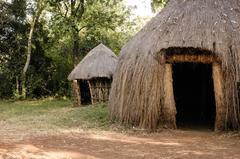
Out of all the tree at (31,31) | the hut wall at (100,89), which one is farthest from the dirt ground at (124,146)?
A: the tree at (31,31)

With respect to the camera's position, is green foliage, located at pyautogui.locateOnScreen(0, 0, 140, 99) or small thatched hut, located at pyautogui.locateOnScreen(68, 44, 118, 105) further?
green foliage, located at pyautogui.locateOnScreen(0, 0, 140, 99)

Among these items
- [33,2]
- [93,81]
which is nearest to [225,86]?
[93,81]

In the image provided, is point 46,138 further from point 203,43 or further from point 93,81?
point 93,81

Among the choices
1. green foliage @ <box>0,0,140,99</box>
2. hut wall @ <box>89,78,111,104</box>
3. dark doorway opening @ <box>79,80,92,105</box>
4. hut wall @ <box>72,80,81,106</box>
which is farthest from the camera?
green foliage @ <box>0,0,140,99</box>

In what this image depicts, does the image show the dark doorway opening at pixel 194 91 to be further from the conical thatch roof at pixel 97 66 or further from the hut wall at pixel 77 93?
the hut wall at pixel 77 93

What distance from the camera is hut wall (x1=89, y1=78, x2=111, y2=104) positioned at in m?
20.7

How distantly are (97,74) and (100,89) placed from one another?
72 centimetres

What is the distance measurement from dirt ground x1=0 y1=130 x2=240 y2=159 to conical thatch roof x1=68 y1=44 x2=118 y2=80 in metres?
8.67

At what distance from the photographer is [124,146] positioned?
32.6 feet

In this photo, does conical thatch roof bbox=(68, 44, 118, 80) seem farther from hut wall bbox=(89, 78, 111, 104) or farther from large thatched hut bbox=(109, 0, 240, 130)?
large thatched hut bbox=(109, 0, 240, 130)

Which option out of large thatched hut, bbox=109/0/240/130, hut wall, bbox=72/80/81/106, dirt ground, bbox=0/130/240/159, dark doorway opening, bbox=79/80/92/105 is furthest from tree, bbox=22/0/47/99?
dirt ground, bbox=0/130/240/159

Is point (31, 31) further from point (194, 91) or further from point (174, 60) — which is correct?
point (174, 60)

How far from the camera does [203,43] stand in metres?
11.9

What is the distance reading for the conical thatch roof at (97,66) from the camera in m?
20.5
